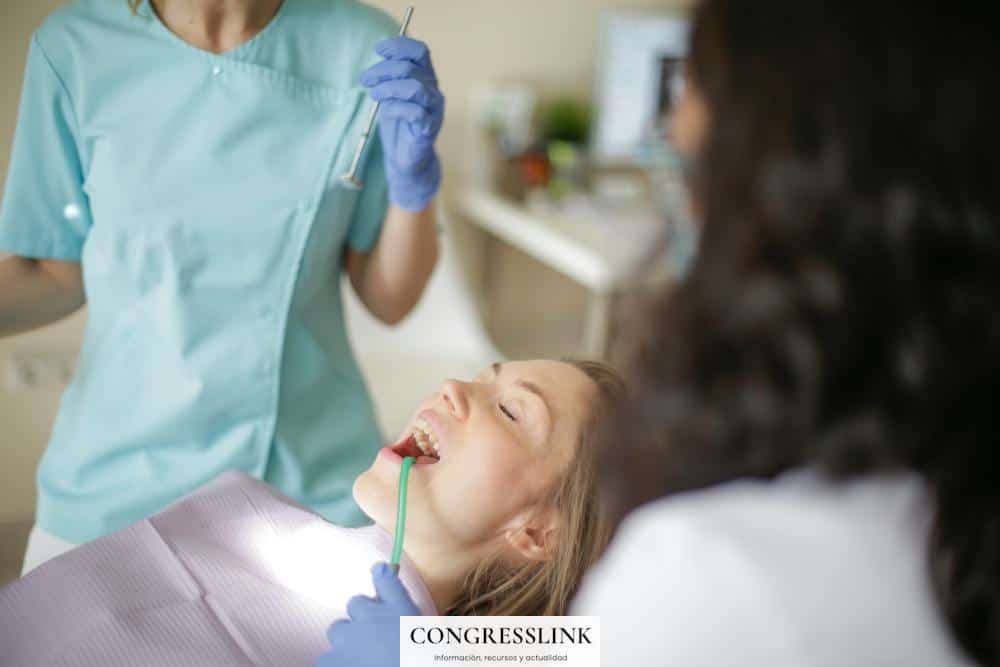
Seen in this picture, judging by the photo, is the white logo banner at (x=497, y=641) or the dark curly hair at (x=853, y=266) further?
the white logo banner at (x=497, y=641)

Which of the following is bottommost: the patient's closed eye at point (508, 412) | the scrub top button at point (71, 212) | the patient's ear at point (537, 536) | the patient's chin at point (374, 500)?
the patient's ear at point (537, 536)

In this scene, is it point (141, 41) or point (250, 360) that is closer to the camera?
point (141, 41)

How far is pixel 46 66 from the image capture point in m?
0.63

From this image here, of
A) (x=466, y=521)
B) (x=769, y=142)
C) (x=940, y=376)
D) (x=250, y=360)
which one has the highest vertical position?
(x=769, y=142)

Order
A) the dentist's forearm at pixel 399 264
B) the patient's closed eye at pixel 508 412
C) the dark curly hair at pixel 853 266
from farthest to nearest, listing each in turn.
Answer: the dentist's forearm at pixel 399 264, the patient's closed eye at pixel 508 412, the dark curly hair at pixel 853 266

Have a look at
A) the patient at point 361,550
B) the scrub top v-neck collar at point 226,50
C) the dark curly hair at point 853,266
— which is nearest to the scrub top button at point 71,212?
the scrub top v-neck collar at point 226,50

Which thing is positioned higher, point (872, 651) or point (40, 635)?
point (872, 651)

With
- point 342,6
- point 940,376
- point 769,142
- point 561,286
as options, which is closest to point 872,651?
point 940,376

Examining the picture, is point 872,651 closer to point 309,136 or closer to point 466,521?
point 466,521

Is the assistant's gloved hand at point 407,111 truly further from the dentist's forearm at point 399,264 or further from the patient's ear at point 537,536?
the patient's ear at point 537,536

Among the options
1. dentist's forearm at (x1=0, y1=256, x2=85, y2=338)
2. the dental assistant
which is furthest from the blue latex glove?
dentist's forearm at (x1=0, y1=256, x2=85, y2=338)

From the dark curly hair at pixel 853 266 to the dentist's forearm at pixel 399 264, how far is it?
41 cm

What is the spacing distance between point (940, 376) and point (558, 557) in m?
0.39

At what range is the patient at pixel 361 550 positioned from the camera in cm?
69
